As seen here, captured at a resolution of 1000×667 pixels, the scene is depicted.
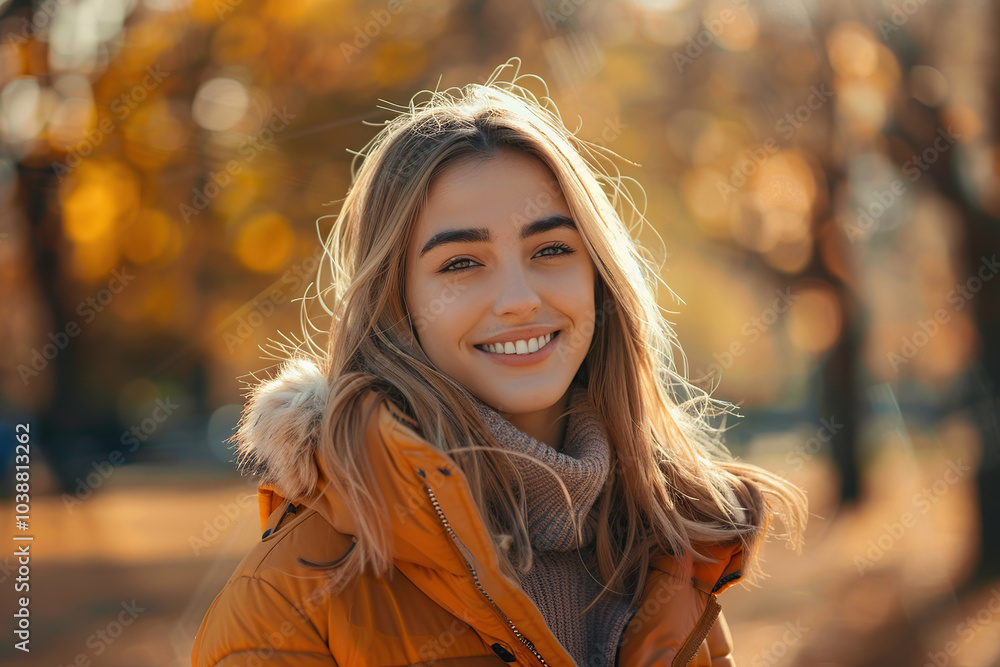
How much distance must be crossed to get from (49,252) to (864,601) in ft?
26.7

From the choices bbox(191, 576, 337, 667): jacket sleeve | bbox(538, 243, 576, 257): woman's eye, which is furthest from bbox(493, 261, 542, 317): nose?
bbox(191, 576, 337, 667): jacket sleeve

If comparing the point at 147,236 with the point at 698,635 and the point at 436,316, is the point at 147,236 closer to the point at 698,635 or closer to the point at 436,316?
the point at 436,316

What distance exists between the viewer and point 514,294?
209 centimetres

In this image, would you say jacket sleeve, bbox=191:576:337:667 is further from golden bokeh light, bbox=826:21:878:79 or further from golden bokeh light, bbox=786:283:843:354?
golden bokeh light, bbox=786:283:843:354

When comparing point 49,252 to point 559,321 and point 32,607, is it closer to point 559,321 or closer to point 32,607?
point 32,607

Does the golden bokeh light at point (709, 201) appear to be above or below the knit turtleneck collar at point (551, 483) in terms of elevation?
above

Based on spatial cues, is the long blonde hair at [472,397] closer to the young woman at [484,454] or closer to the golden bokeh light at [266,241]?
the young woman at [484,454]

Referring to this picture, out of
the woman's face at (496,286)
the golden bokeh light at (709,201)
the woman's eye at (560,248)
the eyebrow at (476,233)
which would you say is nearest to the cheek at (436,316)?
the woman's face at (496,286)

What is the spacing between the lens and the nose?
208 centimetres

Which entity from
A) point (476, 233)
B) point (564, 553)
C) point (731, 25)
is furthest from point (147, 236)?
point (564, 553)

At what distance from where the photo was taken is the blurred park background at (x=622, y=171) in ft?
22.6

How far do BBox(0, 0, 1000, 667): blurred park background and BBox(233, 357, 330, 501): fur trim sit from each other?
3262 millimetres

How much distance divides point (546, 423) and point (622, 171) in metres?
7.75

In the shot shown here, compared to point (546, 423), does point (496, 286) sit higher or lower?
higher
